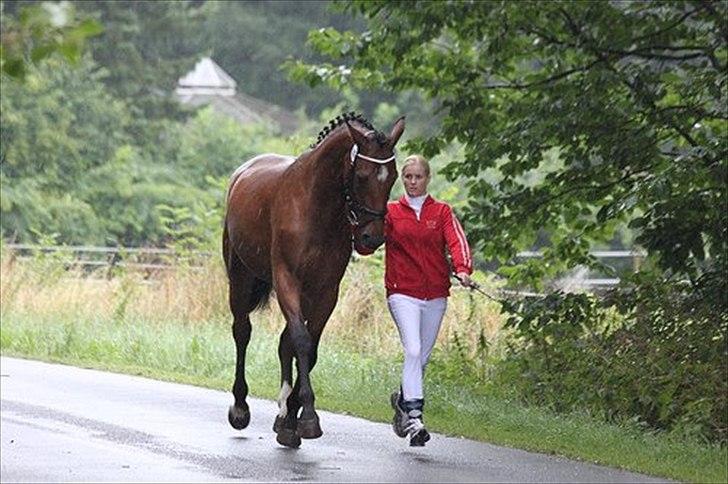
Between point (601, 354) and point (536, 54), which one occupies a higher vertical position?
point (536, 54)

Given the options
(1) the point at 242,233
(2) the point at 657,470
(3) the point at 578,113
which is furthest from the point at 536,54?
(2) the point at 657,470

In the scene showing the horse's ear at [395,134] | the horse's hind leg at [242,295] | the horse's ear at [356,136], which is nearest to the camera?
the horse's ear at [395,134]

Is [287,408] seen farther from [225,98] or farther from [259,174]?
[225,98]

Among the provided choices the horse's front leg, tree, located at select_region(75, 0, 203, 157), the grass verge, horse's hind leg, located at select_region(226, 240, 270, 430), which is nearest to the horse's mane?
the horse's front leg

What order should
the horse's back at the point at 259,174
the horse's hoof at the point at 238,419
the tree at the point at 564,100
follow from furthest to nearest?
the tree at the point at 564,100
the horse's back at the point at 259,174
the horse's hoof at the point at 238,419

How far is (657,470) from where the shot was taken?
10430 millimetres

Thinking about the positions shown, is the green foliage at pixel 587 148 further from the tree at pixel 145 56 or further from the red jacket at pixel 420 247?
the tree at pixel 145 56

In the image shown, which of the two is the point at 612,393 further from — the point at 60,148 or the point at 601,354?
the point at 60,148

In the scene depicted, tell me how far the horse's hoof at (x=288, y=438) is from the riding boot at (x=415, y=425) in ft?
2.32

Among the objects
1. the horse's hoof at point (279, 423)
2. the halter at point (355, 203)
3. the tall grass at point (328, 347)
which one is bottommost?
the tall grass at point (328, 347)

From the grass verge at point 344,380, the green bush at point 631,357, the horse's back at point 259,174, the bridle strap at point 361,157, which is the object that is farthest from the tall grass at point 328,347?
the bridle strap at point 361,157

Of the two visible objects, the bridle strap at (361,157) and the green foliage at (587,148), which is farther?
the green foliage at (587,148)

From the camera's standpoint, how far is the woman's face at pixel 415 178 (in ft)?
36.2

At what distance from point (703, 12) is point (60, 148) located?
36.8 metres
